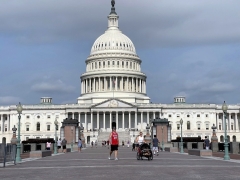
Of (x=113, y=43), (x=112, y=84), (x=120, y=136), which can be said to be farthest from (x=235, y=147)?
(x=113, y=43)

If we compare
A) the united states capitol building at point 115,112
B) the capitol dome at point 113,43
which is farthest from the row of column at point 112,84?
the capitol dome at point 113,43

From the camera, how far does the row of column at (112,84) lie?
583ft

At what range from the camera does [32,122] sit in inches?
6535

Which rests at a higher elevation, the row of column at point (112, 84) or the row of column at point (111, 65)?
the row of column at point (111, 65)

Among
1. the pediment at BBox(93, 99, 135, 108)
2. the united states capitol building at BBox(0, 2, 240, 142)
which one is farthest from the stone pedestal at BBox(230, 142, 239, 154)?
the pediment at BBox(93, 99, 135, 108)

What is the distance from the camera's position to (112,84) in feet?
584

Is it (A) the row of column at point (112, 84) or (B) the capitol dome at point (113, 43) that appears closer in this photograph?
(A) the row of column at point (112, 84)

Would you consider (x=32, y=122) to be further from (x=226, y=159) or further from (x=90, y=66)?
(x=226, y=159)

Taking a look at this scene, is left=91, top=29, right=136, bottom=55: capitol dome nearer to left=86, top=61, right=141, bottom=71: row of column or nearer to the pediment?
left=86, top=61, right=141, bottom=71: row of column

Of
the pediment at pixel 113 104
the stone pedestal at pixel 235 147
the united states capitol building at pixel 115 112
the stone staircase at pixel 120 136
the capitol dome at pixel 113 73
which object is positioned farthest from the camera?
the capitol dome at pixel 113 73

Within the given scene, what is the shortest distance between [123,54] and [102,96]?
64.6ft

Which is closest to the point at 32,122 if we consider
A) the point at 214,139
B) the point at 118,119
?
the point at 118,119

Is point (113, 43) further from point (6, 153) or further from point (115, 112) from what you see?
point (6, 153)

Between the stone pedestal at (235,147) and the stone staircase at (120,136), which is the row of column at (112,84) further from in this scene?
the stone pedestal at (235,147)
